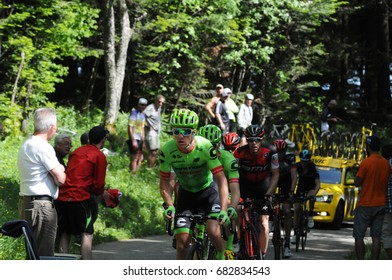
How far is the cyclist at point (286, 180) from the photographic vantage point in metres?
15.5

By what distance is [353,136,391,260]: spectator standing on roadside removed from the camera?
41.0ft

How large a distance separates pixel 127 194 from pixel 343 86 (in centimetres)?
2283

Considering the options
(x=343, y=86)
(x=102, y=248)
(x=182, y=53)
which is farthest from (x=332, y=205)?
(x=343, y=86)

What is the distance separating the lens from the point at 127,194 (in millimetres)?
19844

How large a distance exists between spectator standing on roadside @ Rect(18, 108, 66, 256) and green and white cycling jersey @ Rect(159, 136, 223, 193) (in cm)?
140

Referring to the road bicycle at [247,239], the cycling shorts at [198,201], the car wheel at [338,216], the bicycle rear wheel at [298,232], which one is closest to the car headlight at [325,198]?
the car wheel at [338,216]

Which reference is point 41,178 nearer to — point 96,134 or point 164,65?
point 96,134

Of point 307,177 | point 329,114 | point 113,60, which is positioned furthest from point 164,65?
point 307,177

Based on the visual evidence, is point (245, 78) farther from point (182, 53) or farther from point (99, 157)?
point (99, 157)

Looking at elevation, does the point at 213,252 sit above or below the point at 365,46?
below

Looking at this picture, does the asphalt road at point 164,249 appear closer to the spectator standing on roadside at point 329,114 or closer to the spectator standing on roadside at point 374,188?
the spectator standing on roadside at point 374,188

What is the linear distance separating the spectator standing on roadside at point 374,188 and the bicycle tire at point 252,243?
5.92 ft

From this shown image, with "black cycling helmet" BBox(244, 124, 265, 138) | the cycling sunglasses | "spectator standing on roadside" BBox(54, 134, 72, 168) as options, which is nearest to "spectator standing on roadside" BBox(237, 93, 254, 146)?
"black cycling helmet" BBox(244, 124, 265, 138)

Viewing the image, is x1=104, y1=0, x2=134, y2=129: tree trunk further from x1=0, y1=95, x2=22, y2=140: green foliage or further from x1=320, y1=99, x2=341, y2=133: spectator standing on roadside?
x1=320, y1=99, x2=341, y2=133: spectator standing on roadside
